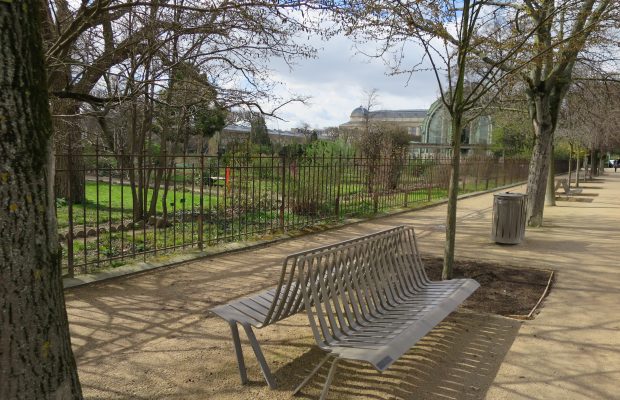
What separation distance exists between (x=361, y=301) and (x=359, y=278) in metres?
0.21

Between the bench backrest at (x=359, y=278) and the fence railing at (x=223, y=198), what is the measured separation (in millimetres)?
3333

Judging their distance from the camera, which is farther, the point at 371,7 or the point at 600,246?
the point at 600,246

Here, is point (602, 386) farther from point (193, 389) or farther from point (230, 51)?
point (230, 51)

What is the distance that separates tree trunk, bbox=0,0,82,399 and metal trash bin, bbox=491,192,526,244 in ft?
26.5

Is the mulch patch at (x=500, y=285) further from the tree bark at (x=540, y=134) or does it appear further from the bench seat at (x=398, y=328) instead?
the tree bark at (x=540, y=134)

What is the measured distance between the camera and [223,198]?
45.3 feet

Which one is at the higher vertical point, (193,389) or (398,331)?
(398,331)

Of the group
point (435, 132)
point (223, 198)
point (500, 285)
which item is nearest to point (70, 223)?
point (500, 285)

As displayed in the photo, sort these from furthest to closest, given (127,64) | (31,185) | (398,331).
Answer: (127,64)
(398,331)
(31,185)

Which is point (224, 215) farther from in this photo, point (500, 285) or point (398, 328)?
point (398, 328)

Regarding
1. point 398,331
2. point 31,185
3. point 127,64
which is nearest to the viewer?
point 31,185

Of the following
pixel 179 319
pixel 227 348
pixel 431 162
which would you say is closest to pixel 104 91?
pixel 179 319

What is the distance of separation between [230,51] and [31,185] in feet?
22.3

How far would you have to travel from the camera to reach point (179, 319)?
4797 millimetres
